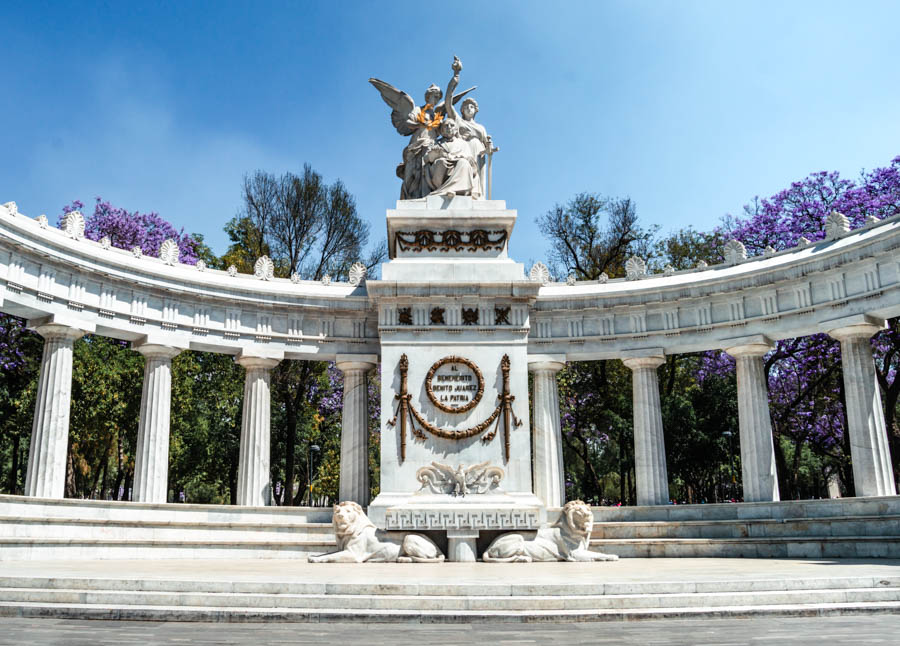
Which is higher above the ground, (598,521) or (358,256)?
(358,256)

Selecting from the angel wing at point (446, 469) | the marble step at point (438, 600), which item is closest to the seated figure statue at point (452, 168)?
the angel wing at point (446, 469)

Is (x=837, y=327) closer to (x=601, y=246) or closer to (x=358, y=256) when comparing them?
(x=601, y=246)

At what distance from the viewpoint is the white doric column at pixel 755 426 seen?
37.9 metres

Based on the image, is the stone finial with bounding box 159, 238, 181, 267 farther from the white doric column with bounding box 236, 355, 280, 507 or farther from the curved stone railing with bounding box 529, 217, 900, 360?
the curved stone railing with bounding box 529, 217, 900, 360

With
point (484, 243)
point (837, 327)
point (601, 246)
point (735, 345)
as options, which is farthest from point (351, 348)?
point (601, 246)

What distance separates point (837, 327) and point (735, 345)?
469 cm

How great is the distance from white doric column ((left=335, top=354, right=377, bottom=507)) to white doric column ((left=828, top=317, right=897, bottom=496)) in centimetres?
2149

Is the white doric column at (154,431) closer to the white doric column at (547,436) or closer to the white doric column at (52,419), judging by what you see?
the white doric column at (52,419)

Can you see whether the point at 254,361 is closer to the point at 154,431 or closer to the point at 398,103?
the point at 154,431

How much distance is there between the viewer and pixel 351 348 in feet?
137

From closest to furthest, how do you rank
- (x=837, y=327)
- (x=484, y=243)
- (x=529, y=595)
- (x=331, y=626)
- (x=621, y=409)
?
(x=331, y=626) < (x=529, y=595) < (x=484, y=243) < (x=837, y=327) < (x=621, y=409)

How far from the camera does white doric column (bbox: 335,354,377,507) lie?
39.4 m

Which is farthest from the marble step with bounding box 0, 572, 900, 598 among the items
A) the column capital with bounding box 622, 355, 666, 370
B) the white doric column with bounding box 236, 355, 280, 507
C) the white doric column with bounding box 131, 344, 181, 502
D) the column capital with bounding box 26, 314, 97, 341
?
the column capital with bounding box 622, 355, 666, 370

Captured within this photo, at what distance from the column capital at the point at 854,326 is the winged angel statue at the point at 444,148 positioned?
16.4 m
